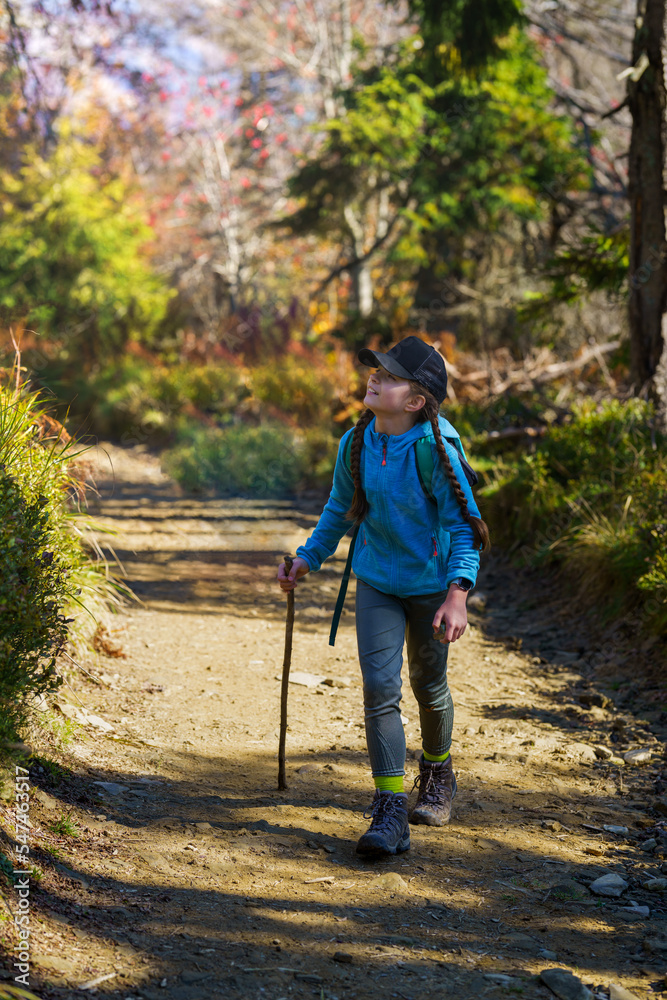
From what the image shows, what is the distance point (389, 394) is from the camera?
128 inches

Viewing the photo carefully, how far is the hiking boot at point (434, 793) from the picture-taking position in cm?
348

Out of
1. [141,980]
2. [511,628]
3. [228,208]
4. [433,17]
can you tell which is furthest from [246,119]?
[141,980]

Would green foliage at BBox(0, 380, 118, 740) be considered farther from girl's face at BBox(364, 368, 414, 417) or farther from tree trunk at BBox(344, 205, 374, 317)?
tree trunk at BBox(344, 205, 374, 317)

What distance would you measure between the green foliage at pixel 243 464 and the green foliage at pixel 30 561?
261 inches

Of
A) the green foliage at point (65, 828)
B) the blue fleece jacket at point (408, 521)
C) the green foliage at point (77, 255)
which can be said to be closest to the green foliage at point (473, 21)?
the blue fleece jacket at point (408, 521)

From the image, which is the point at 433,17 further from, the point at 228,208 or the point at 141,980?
the point at 228,208

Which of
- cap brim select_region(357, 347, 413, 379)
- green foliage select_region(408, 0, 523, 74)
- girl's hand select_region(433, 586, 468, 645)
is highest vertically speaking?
green foliage select_region(408, 0, 523, 74)

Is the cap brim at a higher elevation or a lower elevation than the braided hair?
higher

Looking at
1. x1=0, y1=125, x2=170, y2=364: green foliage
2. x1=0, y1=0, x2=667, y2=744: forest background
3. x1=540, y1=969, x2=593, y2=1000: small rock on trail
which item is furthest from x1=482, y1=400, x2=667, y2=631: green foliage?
x1=0, y1=125, x2=170, y2=364: green foliage

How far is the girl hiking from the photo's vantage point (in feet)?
10.4

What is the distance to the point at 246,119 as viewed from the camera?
65.2 feet

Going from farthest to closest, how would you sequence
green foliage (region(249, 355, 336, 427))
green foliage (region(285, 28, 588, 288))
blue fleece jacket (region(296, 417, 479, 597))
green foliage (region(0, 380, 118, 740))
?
green foliage (region(249, 355, 336, 427)), green foliage (region(285, 28, 588, 288)), blue fleece jacket (region(296, 417, 479, 597)), green foliage (region(0, 380, 118, 740))

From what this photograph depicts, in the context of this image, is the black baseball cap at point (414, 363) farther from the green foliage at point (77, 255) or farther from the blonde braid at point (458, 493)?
the green foliage at point (77, 255)

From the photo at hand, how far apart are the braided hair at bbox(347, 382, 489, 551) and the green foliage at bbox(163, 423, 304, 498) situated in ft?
25.5
